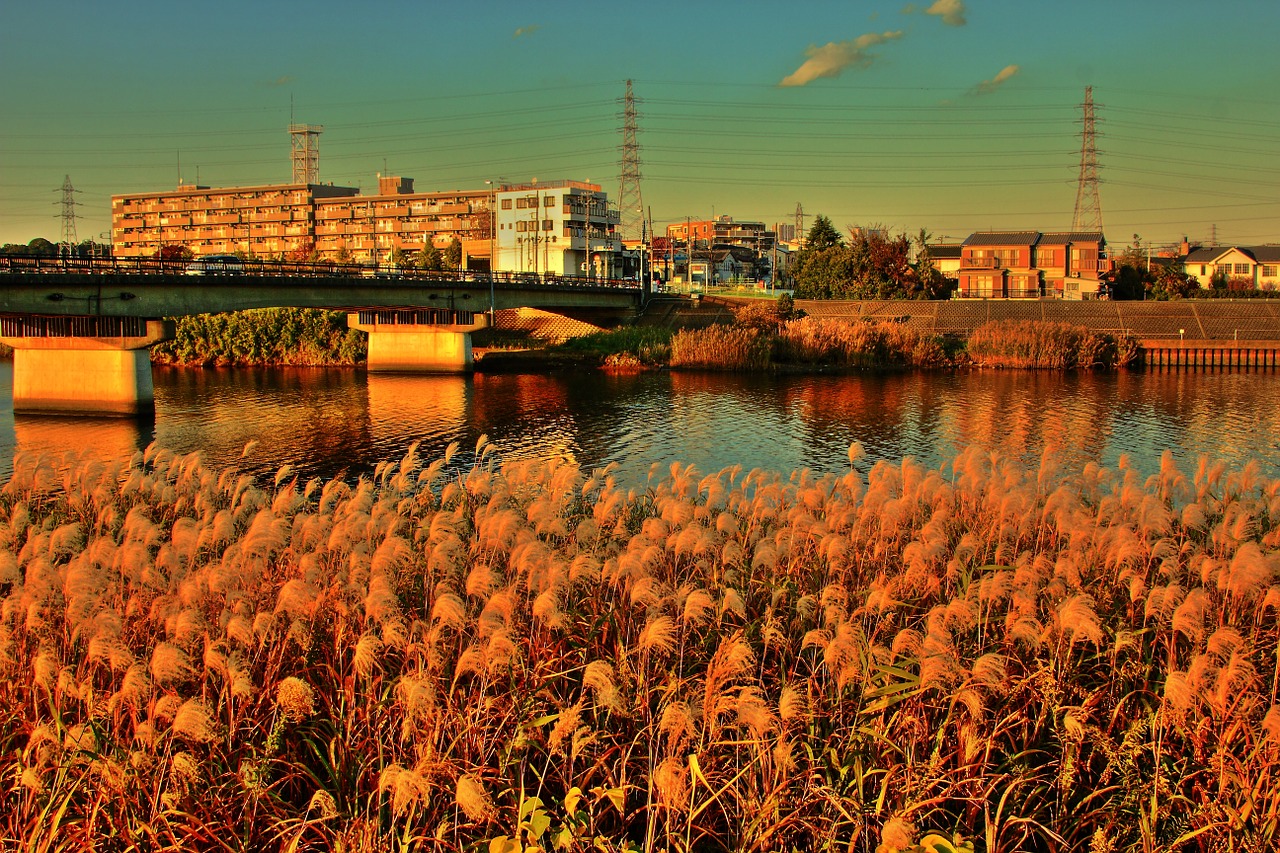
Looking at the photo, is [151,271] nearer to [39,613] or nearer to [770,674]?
[39,613]

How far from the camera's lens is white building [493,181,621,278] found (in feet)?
381

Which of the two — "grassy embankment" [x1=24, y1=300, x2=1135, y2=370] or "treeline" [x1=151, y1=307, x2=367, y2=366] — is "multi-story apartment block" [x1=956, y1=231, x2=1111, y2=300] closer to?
"grassy embankment" [x1=24, y1=300, x2=1135, y2=370]

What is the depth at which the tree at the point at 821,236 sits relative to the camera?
94.5 metres

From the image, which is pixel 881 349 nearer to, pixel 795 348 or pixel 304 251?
pixel 795 348

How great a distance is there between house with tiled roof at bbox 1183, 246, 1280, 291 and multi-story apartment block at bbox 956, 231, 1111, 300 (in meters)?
31.2

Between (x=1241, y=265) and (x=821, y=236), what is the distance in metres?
60.0

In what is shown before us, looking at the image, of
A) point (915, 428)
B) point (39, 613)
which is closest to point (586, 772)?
point (39, 613)

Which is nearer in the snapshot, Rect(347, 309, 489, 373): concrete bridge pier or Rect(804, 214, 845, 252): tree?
Rect(347, 309, 489, 373): concrete bridge pier

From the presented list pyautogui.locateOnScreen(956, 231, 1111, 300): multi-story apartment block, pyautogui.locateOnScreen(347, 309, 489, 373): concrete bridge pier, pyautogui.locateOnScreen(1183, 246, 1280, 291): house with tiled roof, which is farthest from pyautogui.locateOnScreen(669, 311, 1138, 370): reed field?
pyautogui.locateOnScreen(1183, 246, 1280, 291): house with tiled roof

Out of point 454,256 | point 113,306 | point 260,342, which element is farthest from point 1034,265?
point 113,306

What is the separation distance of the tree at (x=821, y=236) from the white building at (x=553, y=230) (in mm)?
28786

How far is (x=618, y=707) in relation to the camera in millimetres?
6430

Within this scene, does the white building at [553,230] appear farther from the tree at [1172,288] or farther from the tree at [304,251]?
the tree at [1172,288]

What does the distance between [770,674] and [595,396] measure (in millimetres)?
40182
